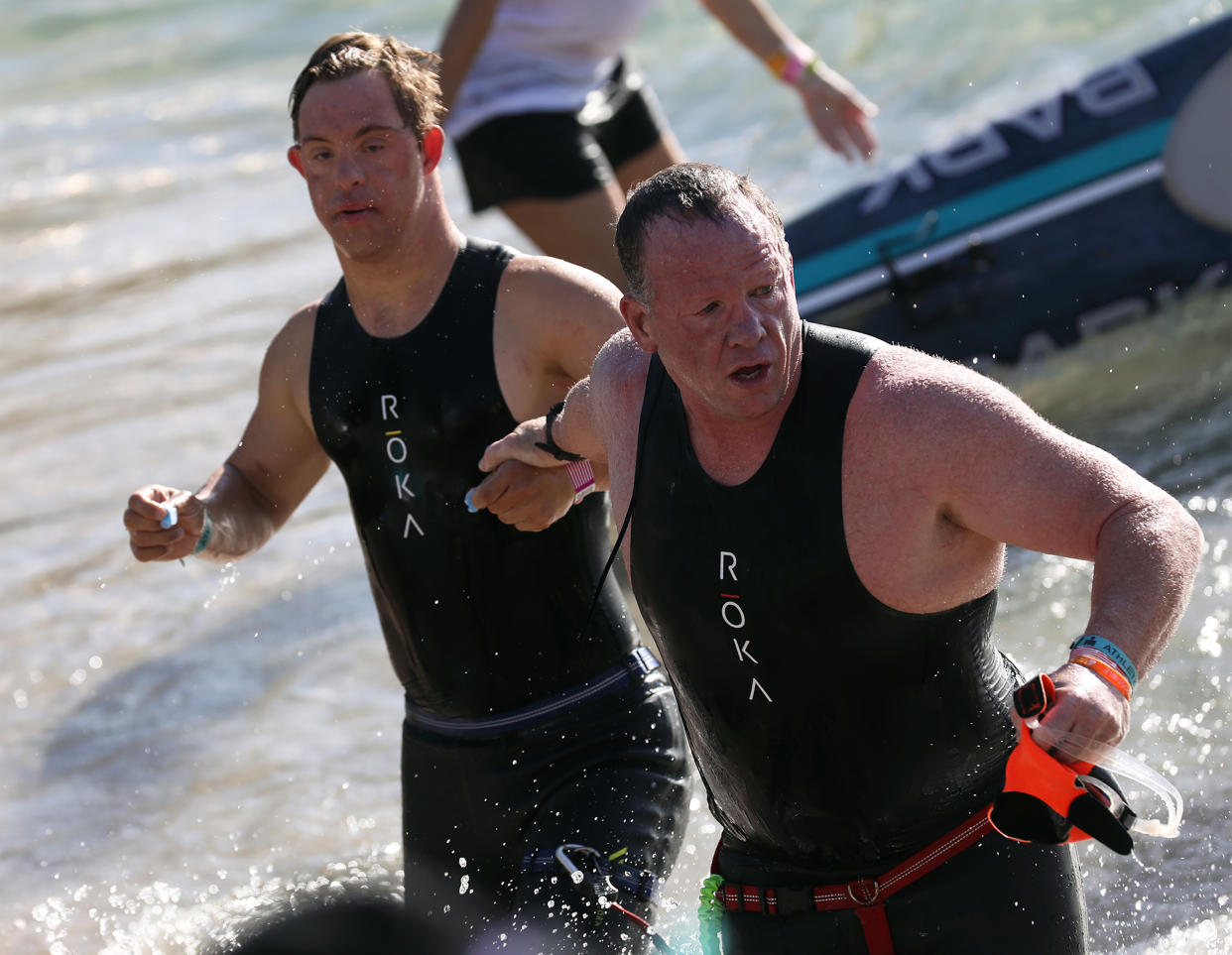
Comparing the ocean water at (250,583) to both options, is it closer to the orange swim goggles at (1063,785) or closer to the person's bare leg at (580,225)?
the person's bare leg at (580,225)

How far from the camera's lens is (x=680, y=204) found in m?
2.48

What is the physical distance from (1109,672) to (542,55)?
12.7ft

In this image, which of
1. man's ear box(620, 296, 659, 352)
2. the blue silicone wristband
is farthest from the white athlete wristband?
the blue silicone wristband

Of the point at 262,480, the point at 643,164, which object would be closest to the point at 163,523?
the point at 262,480

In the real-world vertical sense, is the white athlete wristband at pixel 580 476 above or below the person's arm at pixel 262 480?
above

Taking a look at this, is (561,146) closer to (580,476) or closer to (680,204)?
(580,476)

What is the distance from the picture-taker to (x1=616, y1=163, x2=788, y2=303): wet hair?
8.12 ft

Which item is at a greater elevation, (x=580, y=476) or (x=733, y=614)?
(x=733, y=614)

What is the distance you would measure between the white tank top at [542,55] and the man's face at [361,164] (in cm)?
199

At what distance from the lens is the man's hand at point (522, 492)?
10.3 feet

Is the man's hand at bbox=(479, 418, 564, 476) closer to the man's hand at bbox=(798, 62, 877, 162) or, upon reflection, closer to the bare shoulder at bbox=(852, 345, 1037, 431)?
the bare shoulder at bbox=(852, 345, 1037, 431)

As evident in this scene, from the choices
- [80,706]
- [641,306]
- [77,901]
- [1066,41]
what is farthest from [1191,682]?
[1066,41]

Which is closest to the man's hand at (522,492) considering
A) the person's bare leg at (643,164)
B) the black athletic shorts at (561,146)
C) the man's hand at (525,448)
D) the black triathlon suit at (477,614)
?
the man's hand at (525,448)

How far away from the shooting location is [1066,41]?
477 inches
